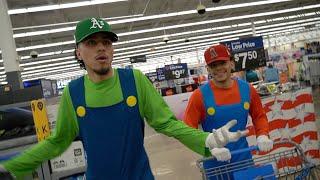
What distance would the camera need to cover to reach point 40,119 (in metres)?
3.45

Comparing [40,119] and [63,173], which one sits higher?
[40,119]

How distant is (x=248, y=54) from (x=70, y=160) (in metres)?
4.27

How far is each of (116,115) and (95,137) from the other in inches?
6.4

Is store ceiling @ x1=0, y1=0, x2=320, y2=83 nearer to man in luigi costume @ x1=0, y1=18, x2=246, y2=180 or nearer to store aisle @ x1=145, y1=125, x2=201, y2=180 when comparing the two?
store aisle @ x1=145, y1=125, x2=201, y2=180

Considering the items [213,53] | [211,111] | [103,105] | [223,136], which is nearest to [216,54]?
[213,53]

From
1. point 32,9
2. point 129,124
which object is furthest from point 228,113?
point 32,9

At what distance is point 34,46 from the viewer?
20.9m

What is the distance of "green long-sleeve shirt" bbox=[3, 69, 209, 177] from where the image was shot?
191cm

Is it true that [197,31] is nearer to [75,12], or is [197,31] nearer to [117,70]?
[75,12]

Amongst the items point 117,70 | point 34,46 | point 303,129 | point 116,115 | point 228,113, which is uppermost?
point 34,46

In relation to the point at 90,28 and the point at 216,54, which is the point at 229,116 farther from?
the point at 90,28

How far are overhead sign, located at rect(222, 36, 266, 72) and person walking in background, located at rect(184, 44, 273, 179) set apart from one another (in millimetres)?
3849

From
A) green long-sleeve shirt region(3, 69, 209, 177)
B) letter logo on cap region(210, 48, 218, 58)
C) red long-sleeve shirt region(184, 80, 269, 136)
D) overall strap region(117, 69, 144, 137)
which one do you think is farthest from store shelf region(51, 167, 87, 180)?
overall strap region(117, 69, 144, 137)

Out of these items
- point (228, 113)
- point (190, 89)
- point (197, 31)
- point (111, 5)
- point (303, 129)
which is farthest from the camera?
point (197, 31)
